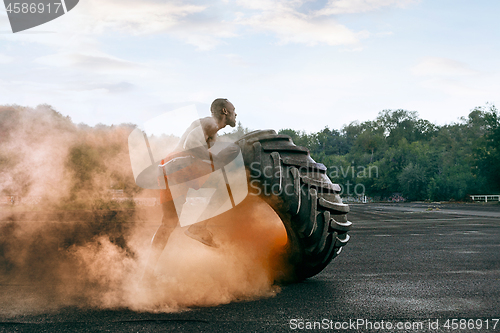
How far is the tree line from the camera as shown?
2103 inches

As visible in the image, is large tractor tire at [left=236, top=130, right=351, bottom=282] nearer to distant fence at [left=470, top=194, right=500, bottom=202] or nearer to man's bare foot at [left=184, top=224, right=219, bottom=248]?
man's bare foot at [left=184, top=224, right=219, bottom=248]

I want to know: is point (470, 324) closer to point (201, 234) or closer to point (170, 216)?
point (201, 234)

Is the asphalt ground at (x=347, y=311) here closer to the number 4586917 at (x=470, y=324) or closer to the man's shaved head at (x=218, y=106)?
the number 4586917 at (x=470, y=324)

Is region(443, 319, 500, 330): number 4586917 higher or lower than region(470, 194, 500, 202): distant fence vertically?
higher

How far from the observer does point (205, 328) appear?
2.47m

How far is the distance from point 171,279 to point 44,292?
1.23 metres

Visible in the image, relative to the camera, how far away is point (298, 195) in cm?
332

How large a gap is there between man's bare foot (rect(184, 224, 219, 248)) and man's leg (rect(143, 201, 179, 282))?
204 mm

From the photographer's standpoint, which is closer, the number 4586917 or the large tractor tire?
the number 4586917

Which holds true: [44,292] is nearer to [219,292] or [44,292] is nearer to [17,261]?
[219,292]

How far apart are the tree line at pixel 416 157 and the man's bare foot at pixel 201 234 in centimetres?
3174

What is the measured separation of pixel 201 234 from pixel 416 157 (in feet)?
268

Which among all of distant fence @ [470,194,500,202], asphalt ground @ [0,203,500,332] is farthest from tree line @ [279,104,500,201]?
asphalt ground @ [0,203,500,332]

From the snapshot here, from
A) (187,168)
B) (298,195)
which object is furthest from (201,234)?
(298,195)
